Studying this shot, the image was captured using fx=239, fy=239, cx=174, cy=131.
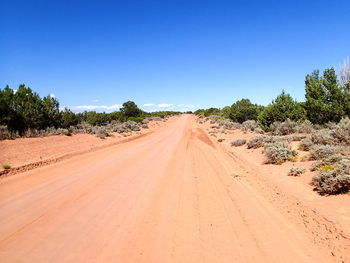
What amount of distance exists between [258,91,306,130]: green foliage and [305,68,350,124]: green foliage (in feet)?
4.07

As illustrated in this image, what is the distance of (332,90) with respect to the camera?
774 inches

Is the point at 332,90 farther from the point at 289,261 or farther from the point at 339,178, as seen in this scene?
the point at 289,261

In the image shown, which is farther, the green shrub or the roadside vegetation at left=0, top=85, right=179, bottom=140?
the roadside vegetation at left=0, top=85, right=179, bottom=140

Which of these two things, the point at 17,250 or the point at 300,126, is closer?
the point at 17,250

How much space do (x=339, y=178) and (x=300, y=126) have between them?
13262mm

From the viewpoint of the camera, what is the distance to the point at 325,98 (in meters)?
20.1

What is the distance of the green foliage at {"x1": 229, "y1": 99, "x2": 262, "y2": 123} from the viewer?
3703 cm

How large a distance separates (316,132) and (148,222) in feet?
45.6

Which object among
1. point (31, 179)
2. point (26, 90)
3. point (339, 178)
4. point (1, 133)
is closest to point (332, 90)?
point (339, 178)

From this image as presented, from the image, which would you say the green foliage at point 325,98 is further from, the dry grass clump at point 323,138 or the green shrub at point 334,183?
the green shrub at point 334,183

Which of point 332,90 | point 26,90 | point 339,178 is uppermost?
point 26,90

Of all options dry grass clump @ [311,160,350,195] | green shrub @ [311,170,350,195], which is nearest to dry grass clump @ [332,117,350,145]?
dry grass clump @ [311,160,350,195]

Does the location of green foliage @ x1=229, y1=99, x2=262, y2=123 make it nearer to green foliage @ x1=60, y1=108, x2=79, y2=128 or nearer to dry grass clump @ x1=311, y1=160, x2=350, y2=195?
green foliage @ x1=60, y1=108, x2=79, y2=128

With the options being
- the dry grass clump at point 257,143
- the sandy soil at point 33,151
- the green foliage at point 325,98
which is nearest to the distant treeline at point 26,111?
the sandy soil at point 33,151
